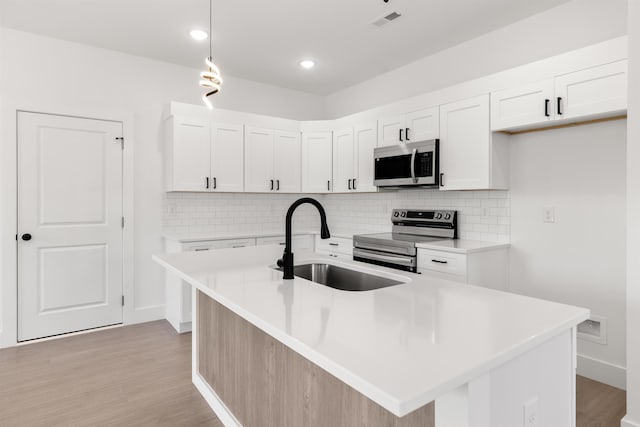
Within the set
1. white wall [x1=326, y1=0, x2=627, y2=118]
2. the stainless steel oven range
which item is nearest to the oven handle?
the stainless steel oven range

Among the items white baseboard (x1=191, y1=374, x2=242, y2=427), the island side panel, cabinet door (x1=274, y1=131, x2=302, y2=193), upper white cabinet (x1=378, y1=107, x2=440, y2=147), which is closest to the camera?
the island side panel

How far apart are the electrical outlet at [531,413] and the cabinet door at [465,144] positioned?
2.26 metres

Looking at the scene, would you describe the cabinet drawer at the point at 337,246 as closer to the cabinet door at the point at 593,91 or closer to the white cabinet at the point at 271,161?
the white cabinet at the point at 271,161

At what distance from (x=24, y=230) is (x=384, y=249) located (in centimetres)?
334

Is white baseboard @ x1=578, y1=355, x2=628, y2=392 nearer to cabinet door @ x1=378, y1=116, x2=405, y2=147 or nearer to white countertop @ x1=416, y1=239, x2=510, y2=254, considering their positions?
white countertop @ x1=416, y1=239, x2=510, y2=254

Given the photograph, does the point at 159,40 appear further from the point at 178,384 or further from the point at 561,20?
the point at 561,20

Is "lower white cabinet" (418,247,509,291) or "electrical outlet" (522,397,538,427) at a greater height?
"lower white cabinet" (418,247,509,291)

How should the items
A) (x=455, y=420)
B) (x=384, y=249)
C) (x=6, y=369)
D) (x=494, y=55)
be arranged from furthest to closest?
(x=384, y=249), (x=494, y=55), (x=6, y=369), (x=455, y=420)

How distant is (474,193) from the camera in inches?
142

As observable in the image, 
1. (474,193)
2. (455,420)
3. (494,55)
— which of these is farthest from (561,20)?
(455,420)

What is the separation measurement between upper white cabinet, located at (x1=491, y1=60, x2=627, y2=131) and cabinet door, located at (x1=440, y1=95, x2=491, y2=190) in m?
0.13

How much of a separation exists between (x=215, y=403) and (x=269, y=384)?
29.1 inches

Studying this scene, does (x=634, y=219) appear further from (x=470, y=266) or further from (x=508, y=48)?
(x=508, y=48)

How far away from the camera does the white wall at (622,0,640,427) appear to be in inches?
78.9
